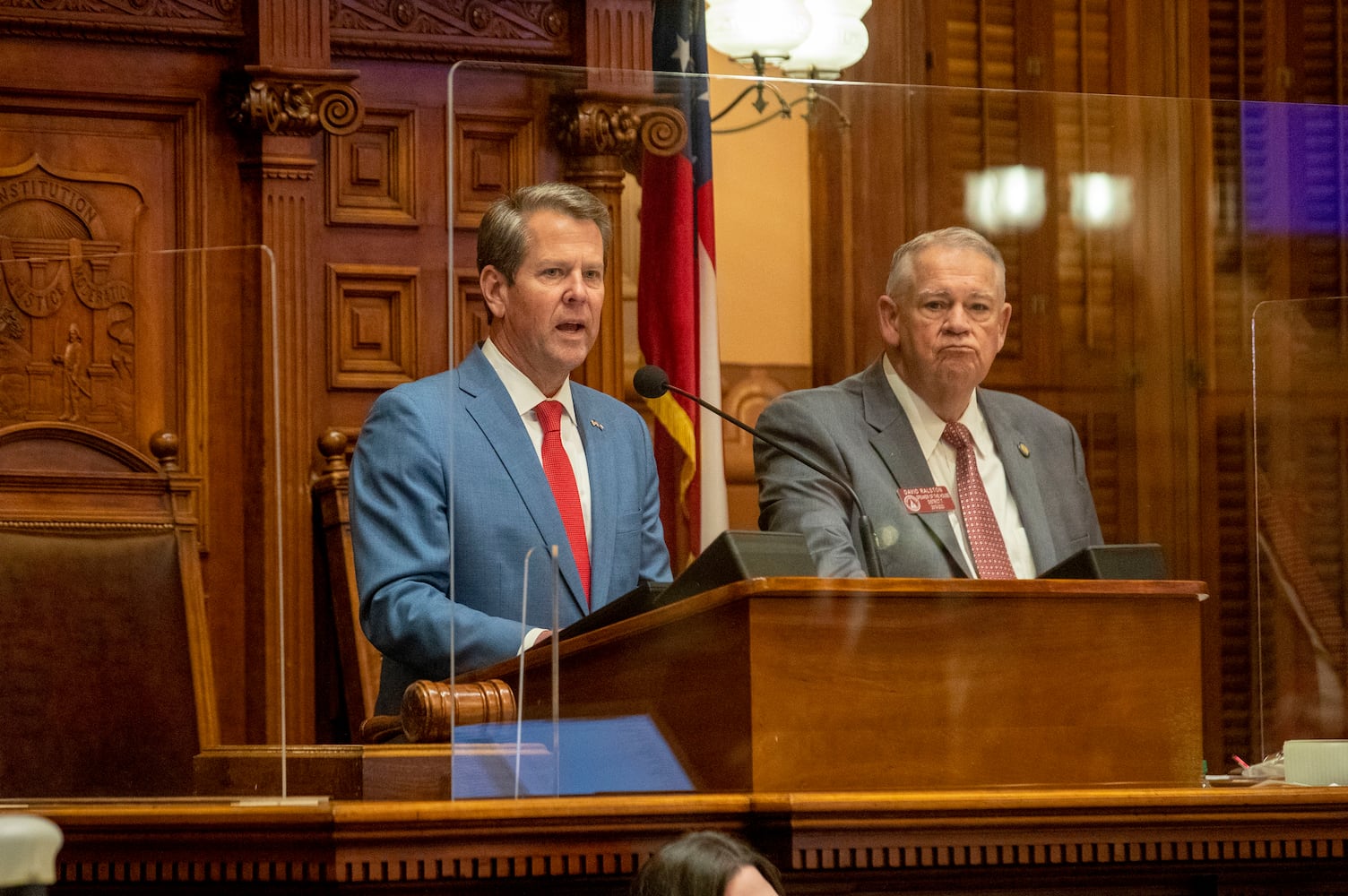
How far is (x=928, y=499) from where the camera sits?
242 cm

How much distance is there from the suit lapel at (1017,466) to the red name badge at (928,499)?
10cm

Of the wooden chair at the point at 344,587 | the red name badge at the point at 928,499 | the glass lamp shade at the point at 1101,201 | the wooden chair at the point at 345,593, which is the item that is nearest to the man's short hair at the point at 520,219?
the red name badge at the point at 928,499

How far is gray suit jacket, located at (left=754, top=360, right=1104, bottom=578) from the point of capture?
238 cm

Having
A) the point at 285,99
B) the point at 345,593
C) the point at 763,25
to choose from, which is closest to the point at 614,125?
the point at 345,593

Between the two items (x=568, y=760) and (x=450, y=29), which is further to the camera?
(x=450, y=29)

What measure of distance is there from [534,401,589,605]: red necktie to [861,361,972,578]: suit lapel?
397 millimetres

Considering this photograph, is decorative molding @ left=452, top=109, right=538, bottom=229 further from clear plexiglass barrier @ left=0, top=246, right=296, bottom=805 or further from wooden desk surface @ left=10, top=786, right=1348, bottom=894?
wooden desk surface @ left=10, top=786, right=1348, bottom=894

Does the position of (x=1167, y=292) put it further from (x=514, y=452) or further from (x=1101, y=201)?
(x=514, y=452)

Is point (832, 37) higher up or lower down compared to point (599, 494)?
higher up

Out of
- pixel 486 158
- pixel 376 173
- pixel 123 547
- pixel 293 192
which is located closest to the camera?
pixel 486 158

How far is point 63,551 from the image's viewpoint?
255cm

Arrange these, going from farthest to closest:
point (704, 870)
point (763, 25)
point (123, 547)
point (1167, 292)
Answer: point (763, 25) → point (123, 547) → point (1167, 292) → point (704, 870)

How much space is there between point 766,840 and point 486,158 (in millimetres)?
922

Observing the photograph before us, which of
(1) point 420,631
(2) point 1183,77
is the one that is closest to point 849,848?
(1) point 420,631
